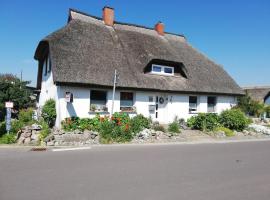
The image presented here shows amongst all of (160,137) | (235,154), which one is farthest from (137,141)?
(235,154)

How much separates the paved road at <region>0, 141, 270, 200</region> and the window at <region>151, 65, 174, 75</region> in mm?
11624

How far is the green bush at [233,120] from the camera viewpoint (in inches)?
829

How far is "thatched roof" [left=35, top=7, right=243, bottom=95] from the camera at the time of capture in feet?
60.6

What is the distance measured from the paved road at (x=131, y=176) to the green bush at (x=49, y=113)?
6.31 metres

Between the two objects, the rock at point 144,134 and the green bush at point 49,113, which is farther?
the green bush at point 49,113

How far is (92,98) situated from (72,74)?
7.51ft

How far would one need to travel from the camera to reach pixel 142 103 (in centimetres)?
2089

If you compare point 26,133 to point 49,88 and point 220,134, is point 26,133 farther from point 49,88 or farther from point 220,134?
point 220,134

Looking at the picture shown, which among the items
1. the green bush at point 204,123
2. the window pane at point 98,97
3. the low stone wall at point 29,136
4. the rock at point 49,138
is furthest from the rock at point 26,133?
the green bush at point 204,123

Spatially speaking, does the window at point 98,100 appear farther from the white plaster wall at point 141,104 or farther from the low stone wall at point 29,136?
the low stone wall at point 29,136

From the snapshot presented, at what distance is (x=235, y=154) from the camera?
12328mm

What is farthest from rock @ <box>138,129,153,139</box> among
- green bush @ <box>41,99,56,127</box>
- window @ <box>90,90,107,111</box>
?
green bush @ <box>41,99,56,127</box>

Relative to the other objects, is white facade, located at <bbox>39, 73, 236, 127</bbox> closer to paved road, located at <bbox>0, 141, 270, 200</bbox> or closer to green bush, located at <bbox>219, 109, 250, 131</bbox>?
green bush, located at <bbox>219, 109, 250, 131</bbox>

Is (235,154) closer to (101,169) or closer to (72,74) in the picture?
(101,169)
